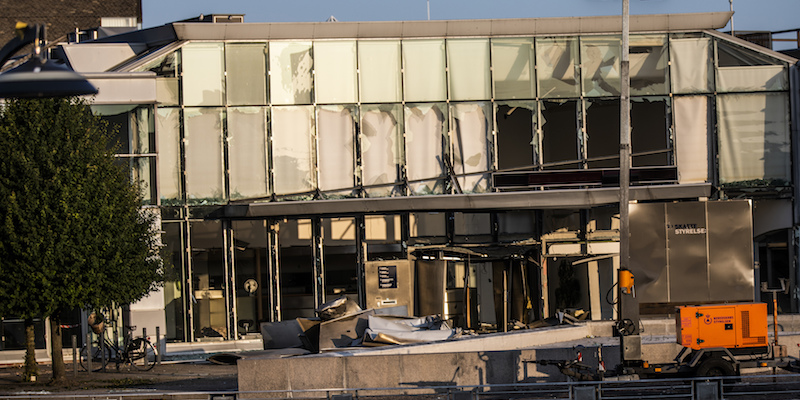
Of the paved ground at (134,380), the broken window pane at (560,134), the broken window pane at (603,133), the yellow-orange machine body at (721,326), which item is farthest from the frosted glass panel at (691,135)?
the paved ground at (134,380)

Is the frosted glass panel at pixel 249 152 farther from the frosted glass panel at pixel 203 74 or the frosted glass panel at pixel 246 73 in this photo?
the frosted glass panel at pixel 203 74

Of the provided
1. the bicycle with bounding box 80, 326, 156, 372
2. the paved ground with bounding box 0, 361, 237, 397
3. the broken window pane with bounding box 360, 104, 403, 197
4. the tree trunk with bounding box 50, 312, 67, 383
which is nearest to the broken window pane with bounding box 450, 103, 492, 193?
the broken window pane with bounding box 360, 104, 403, 197

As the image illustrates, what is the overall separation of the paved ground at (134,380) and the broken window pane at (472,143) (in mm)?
10018

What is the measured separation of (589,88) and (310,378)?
17387 millimetres

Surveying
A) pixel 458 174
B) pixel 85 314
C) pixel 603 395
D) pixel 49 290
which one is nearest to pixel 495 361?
pixel 603 395

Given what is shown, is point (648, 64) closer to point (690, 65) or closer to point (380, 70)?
point (690, 65)

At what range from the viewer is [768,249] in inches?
1447

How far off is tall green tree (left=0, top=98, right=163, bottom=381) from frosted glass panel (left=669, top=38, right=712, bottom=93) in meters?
18.3

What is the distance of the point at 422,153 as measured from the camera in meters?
35.0

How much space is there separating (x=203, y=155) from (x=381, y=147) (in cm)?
567

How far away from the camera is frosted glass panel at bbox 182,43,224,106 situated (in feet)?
112

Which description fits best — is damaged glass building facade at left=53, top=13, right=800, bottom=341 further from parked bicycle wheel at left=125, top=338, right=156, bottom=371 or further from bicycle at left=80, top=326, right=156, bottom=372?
parked bicycle wheel at left=125, top=338, right=156, bottom=371

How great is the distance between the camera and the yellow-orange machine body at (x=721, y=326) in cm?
2178

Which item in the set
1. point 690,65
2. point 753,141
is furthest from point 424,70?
point 753,141
